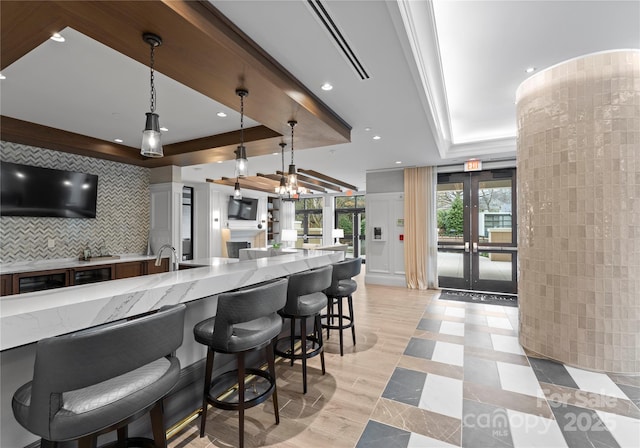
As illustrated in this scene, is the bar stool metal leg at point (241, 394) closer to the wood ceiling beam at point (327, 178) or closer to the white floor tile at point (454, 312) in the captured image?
the white floor tile at point (454, 312)

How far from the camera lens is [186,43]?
1.93 meters

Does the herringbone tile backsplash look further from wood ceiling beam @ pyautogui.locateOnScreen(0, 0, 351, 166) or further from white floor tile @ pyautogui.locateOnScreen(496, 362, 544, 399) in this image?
white floor tile @ pyautogui.locateOnScreen(496, 362, 544, 399)

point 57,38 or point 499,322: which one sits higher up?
point 57,38

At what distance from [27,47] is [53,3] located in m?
0.75

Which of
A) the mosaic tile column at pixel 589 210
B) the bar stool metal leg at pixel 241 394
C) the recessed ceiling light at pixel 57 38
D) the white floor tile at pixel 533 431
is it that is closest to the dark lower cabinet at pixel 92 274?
the recessed ceiling light at pixel 57 38

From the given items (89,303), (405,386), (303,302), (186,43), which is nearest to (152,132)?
(186,43)

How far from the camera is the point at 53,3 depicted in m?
1.61

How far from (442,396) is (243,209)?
8146mm

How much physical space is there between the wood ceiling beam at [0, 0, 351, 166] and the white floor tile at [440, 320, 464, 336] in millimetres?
3098

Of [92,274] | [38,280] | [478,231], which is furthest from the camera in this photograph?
[478,231]

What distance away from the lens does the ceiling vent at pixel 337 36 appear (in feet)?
6.01

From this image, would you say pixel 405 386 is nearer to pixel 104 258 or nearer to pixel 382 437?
pixel 382 437

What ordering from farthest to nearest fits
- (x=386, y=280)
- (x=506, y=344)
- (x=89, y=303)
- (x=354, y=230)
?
(x=354, y=230), (x=386, y=280), (x=506, y=344), (x=89, y=303)

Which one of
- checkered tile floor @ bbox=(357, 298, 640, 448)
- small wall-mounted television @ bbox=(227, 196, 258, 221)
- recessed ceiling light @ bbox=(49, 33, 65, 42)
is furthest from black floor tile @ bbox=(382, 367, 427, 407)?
small wall-mounted television @ bbox=(227, 196, 258, 221)
